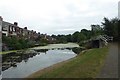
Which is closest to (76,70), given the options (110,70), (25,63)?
(110,70)

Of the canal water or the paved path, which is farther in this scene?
the canal water

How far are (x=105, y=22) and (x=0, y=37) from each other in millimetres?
40208

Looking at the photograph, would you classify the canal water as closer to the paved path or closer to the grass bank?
the grass bank

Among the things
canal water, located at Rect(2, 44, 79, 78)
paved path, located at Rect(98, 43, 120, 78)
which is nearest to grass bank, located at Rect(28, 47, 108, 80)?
paved path, located at Rect(98, 43, 120, 78)

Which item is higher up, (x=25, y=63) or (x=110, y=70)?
(x=110, y=70)

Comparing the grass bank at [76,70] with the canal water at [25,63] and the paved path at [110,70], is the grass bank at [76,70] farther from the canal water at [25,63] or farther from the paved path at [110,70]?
the canal water at [25,63]

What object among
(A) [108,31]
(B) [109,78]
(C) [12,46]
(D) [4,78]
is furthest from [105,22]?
(B) [109,78]

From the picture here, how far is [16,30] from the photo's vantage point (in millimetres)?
118750

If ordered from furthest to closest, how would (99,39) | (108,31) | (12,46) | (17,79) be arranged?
(108,31) < (12,46) < (99,39) < (17,79)

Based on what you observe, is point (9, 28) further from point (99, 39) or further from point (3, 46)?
point (99, 39)

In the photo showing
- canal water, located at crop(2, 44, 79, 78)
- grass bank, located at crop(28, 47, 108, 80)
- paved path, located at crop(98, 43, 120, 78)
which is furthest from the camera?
canal water, located at crop(2, 44, 79, 78)

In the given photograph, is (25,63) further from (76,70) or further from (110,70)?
(110,70)

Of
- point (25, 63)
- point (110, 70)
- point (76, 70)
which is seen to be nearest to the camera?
point (110, 70)

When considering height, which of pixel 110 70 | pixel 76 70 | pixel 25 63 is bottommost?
pixel 25 63
